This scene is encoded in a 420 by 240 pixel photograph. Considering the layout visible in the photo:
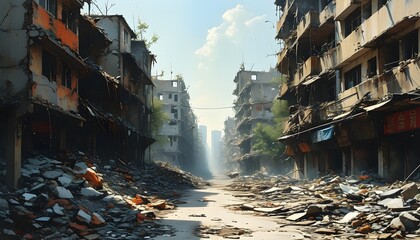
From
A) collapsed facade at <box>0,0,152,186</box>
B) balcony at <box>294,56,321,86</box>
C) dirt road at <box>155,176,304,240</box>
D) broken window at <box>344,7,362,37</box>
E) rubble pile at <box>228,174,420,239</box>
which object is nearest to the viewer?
rubble pile at <box>228,174,420,239</box>

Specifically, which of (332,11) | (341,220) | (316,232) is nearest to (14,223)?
(316,232)

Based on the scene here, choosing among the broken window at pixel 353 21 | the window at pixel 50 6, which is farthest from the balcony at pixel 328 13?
the window at pixel 50 6

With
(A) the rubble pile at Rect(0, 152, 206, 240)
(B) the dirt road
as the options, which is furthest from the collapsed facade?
(B) the dirt road

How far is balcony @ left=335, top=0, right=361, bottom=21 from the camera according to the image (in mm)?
22116

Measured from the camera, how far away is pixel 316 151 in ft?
100

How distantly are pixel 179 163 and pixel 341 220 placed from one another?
190 feet

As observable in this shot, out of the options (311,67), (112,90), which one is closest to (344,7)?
(311,67)

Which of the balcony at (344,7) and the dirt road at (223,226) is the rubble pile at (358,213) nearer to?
the dirt road at (223,226)

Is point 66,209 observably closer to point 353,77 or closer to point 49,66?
point 49,66

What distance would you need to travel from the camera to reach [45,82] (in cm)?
1636

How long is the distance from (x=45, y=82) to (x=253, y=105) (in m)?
50.1

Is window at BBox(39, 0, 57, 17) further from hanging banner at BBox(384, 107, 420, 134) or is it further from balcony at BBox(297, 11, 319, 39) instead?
balcony at BBox(297, 11, 319, 39)

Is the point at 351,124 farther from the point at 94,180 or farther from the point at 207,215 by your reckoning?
the point at 94,180

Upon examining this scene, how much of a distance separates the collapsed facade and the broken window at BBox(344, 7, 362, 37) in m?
14.8
